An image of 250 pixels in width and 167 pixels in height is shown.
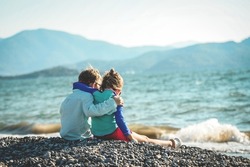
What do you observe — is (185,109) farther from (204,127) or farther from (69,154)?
(69,154)

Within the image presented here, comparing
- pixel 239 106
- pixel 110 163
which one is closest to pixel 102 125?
pixel 110 163

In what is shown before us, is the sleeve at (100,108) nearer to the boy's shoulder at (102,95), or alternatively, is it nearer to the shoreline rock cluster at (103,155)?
the boy's shoulder at (102,95)

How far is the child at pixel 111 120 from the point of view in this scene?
28.5 ft

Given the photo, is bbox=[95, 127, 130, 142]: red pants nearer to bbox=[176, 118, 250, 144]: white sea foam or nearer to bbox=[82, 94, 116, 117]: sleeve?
bbox=[82, 94, 116, 117]: sleeve

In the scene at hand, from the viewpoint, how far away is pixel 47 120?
22078mm

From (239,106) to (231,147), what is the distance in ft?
38.4

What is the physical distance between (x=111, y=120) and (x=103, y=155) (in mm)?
1405

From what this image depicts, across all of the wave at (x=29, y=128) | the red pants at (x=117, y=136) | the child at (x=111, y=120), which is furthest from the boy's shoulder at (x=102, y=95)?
the wave at (x=29, y=128)

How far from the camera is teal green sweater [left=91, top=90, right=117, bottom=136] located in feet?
28.6

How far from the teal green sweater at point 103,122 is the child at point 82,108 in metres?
0.13

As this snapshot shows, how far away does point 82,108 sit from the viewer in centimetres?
896

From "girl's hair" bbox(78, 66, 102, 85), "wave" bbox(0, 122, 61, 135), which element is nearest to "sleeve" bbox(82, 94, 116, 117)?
"girl's hair" bbox(78, 66, 102, 85)

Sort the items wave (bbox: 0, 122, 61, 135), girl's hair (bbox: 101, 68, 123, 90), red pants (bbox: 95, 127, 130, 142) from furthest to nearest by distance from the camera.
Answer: wave (bbox: 0, 122, 61, 135) < red pants (bbox: 95, 127, 130, 142) < girl's hair (bbox: 101, 68, 123, 90)

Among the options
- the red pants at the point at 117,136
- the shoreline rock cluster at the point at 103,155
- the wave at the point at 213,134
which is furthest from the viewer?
the wave at the point at 213,134
